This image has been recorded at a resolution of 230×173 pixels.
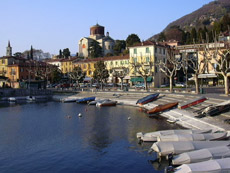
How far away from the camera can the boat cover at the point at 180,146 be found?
24.0 metres

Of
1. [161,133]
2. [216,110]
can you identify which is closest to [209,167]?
[161,133]

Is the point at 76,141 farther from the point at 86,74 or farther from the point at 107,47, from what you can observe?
the point at 107,47

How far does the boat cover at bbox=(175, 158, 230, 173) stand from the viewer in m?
19.0

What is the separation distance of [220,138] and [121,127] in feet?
48.9

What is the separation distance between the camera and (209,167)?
19.2 m

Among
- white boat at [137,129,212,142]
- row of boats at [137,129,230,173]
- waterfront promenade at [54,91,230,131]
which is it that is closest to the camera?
row of boats at [137,129,230,173]

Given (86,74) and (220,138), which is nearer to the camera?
(220,138)

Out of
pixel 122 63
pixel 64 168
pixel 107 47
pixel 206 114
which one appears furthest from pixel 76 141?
pixel 107 47

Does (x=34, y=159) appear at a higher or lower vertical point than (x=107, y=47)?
lower

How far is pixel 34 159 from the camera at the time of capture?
26297 millimetres

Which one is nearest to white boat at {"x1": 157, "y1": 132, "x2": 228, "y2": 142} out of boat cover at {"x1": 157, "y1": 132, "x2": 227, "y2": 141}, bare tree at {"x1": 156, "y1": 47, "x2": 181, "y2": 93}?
boat cover at {"x1": 157, "y1": 132, "x2": 227, "y2": 141}

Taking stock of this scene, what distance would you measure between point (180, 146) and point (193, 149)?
1064mm

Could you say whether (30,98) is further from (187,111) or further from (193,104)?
(187,111)

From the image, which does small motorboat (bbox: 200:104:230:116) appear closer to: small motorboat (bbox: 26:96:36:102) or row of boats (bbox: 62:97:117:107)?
row of boats (bbox: 62:97:117:107)
